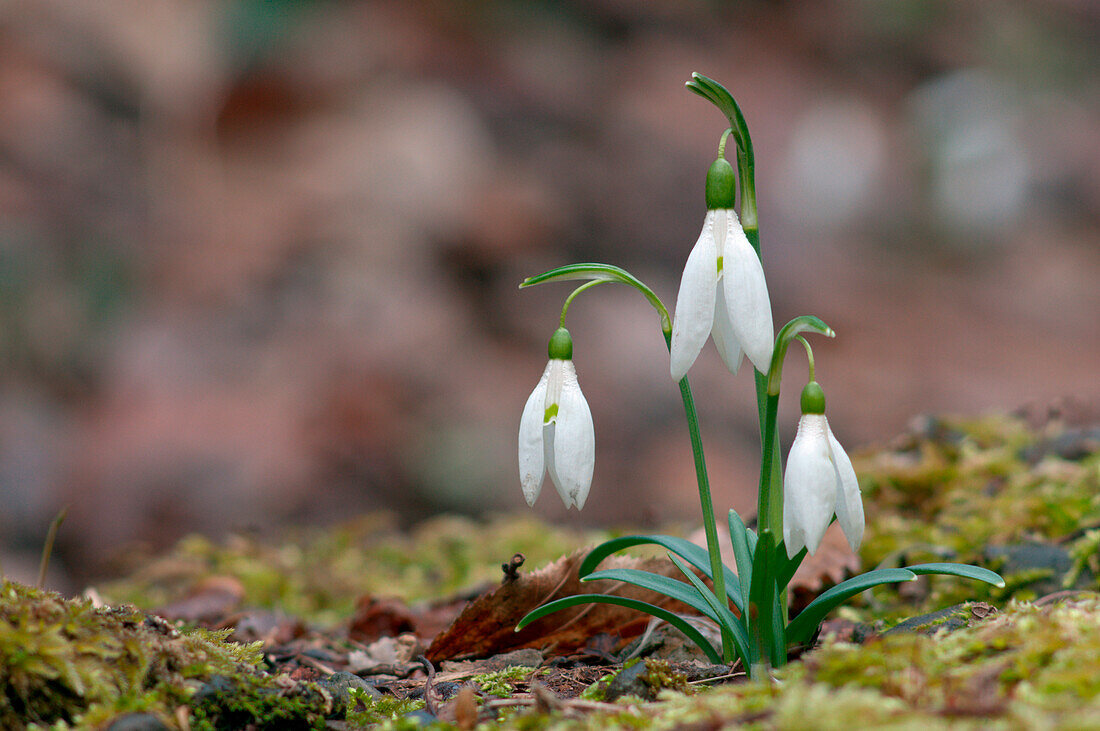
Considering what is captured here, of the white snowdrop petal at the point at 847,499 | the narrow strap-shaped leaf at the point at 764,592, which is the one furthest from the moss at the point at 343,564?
the white snowdrop petal at the point at 847,499

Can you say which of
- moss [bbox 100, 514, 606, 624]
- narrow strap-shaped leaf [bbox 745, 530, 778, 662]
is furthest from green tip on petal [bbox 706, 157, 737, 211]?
moss [bbox 100, 514, 606, 624]

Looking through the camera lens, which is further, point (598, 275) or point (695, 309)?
point (598, 275)

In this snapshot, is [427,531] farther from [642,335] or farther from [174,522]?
[642,335]

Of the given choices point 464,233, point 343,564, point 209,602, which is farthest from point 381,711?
point 464,233

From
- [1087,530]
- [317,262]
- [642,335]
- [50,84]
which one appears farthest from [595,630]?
[50,84]

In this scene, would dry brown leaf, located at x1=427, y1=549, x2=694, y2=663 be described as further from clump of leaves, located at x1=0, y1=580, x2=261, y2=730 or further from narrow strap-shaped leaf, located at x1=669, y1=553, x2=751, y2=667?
clump of leaves, located at x1=0, y1=580, x2=261, y2=730

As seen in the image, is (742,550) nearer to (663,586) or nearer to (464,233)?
(663,586)

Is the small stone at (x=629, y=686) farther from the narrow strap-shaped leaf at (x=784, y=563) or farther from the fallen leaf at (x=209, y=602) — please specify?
the fallen leaf at (x=209, y=602)
